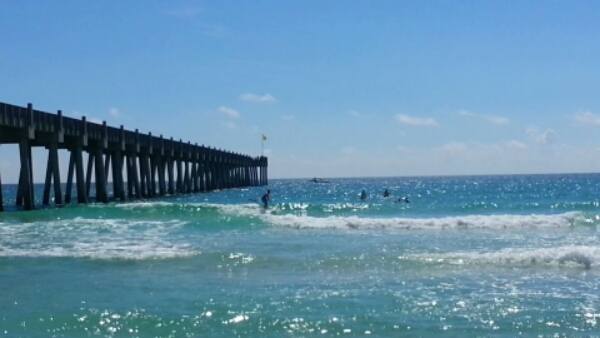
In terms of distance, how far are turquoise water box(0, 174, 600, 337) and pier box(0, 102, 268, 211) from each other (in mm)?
9005

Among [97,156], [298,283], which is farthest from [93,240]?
[97,156]

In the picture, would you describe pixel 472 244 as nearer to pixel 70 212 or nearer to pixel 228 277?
pixel 228 277

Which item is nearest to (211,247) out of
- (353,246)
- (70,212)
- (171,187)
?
(353,246)

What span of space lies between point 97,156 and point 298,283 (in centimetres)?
3141

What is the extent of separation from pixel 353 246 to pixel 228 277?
237 inches

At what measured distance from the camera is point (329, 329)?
964 centimetres

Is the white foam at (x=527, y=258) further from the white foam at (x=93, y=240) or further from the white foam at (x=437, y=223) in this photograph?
the white foam at (x=437, y=223)

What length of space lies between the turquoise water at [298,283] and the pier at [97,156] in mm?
9005

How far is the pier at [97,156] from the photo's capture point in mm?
32688

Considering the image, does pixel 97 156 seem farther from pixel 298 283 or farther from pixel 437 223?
pixel 298 283

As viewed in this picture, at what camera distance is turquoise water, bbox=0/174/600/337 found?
992 cm

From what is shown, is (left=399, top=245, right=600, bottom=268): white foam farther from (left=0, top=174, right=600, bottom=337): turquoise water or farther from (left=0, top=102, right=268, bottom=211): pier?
(left=0, top=102, right=268, bottom=211): pier

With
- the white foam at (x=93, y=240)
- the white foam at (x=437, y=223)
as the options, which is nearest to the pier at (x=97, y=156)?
the white foam at (x=93, y=240)

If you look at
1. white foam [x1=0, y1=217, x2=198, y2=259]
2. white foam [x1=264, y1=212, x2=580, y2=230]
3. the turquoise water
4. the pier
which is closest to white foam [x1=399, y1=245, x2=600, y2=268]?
the turquoise water
